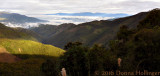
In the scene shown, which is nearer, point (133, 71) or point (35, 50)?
point (133, 71)

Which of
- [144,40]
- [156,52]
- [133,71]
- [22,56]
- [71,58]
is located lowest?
[22,56]

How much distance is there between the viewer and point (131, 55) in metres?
8.47

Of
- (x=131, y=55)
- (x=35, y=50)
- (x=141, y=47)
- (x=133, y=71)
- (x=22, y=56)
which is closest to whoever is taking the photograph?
(x=133, y=71)

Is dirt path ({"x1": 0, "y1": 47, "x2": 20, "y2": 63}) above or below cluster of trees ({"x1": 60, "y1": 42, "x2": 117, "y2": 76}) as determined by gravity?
below

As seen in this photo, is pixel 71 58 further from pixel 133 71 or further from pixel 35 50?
pixel 35 50

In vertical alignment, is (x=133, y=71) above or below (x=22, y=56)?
above

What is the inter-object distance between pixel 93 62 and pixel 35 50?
191677mm

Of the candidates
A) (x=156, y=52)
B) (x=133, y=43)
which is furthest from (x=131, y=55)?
(x=156, y=52)

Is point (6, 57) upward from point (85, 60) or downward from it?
downward

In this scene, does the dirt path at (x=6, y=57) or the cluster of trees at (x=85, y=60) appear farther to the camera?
the dirt path at (x=6, y=57)

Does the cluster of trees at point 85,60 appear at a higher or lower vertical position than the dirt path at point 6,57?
higher

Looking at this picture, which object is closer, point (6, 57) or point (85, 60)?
point (85, 60)

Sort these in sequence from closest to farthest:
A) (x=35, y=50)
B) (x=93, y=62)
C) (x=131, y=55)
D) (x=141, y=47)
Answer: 1. (x=141, y=47)
2. (x=131, y=55)
3. (x=93, y=62)
4. (x=35, y=50)

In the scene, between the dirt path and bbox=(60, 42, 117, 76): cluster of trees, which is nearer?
bbox=(60, 42, 117, 76): cluster of trees
